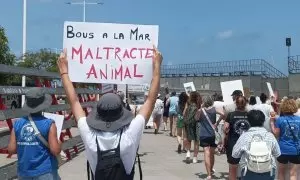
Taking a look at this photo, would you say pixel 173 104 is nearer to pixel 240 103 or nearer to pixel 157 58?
pixel 240 103

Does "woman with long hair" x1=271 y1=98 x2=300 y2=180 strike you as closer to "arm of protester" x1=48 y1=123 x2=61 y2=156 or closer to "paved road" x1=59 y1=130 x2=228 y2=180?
"paved road" x1=59 y1=130 x2=228 y2=180

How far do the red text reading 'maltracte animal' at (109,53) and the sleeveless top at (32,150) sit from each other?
94 cm

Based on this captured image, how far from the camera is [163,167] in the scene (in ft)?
41.9

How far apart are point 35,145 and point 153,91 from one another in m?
1.74

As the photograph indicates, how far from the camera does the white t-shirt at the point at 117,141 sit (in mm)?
4121

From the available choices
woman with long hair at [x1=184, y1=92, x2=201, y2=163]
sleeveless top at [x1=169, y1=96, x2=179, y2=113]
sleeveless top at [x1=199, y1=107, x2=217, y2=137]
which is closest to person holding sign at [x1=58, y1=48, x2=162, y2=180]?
sleeveless top at [x1=199, y1=107, x2=217, y2=137]

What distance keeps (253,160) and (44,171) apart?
8.63 feet

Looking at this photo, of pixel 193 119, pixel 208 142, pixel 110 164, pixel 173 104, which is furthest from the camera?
pixel 173 104

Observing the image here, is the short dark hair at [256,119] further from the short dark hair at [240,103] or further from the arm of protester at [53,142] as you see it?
the arm of protester at [53,142]

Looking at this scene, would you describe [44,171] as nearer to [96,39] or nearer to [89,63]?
[89,63]

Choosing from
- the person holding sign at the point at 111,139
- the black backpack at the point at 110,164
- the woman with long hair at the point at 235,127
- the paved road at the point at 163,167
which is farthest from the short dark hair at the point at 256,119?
the paved road at the point at 163,167

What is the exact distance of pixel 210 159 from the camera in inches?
443

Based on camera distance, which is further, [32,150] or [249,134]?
[249,134]

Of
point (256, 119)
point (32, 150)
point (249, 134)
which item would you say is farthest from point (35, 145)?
point (256, 119)
